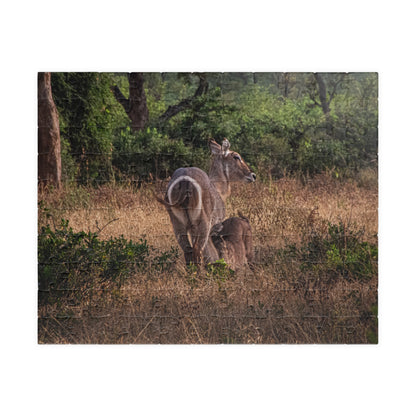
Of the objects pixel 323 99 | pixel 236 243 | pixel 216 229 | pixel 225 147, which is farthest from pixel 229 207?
pixel 323 99

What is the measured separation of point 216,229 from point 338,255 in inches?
59.1

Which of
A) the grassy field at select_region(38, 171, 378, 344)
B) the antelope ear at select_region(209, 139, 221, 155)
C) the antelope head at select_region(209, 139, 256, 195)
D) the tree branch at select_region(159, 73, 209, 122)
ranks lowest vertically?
the grassy field at select_region(38, 171, 378, 344)

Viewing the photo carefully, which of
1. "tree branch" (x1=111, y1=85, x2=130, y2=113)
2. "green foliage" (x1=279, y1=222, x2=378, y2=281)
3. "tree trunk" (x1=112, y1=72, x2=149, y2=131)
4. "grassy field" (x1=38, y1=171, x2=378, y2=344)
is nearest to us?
"grassy field" (x1=38, y1=171, x2=378, y2=344)

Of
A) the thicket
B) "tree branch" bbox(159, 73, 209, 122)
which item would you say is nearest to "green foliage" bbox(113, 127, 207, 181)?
the thicket

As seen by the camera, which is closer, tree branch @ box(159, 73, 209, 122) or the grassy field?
the grassy field

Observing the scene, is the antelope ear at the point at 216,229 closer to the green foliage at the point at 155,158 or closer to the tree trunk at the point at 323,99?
the green foliage at the point at 155,158

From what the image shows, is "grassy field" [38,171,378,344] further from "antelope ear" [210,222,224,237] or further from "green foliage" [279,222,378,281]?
"antelope ear" [210,222,224,237]

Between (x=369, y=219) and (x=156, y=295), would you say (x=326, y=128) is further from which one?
(x=156, y=295)

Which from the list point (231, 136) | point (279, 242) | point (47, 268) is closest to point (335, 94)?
point (231, 136)

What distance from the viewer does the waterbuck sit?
28.5 feet

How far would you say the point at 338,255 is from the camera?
8.53 metres

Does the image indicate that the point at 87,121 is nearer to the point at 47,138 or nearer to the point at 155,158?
the point at 47,138

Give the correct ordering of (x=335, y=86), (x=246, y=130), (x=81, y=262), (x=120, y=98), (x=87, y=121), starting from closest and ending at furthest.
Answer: (x=81, y=262)
(x=335, y=86)
(x=246, y=130)
(x=87, y=121)
(x=120, y=98)

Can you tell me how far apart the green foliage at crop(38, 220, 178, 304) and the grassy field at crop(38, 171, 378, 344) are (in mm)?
12
